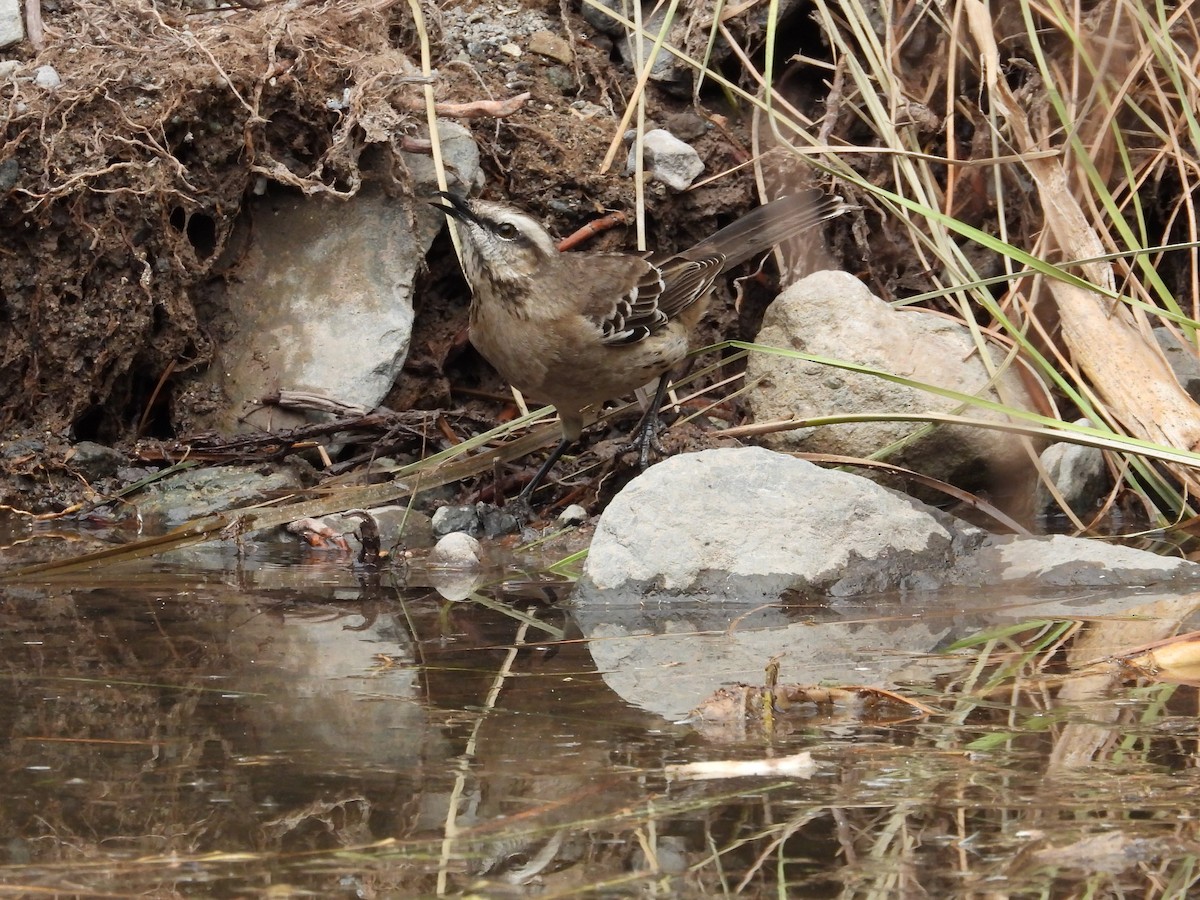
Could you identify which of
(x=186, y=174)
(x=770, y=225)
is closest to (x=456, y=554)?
(x=186, y=174)

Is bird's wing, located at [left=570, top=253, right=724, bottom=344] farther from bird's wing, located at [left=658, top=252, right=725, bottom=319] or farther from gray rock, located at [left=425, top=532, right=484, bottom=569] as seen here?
gray rock, located at [left=425, top=532, right=484, bottom=569]

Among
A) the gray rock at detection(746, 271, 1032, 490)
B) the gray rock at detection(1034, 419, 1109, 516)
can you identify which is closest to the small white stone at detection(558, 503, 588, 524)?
the gray rock at detection(746, 271, 1032, 490)

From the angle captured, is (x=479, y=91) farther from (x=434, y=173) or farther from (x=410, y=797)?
(x=410, y=797)

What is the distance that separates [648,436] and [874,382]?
0.95m

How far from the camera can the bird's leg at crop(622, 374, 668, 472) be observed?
5891mm

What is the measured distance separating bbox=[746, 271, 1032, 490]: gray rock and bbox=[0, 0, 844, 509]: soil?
2.95ft

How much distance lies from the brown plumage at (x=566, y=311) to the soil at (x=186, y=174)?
0.68 m

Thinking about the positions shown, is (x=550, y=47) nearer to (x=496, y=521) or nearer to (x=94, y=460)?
(x=496, y=521)

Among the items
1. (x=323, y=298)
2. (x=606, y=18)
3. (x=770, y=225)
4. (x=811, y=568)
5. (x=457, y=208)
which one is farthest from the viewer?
(x=606, y=18)

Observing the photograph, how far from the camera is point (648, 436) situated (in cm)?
597

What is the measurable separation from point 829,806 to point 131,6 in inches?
208

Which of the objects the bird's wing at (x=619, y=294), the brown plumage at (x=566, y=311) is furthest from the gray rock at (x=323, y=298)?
the bird's wing at (x=619, y=294)

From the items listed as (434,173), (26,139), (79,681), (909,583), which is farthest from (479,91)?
(79,681)

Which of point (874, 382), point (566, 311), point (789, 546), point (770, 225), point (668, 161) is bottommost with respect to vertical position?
point (789, 546)
